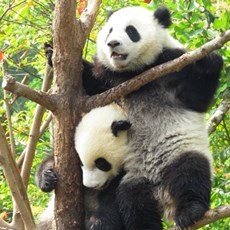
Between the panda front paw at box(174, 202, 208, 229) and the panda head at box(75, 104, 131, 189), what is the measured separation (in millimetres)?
672

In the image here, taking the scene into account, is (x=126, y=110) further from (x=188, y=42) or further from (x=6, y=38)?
(x=6, y=38)

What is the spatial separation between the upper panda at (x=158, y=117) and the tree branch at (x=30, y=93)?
740 millimetres

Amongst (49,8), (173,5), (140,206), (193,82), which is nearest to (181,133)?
(193,82)

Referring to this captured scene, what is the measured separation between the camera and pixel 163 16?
485 centimetres

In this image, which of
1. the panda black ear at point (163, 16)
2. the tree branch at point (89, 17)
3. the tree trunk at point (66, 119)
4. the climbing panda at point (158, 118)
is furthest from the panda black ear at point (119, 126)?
the panda black ear at point (163, 16)

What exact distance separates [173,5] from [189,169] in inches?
69.9

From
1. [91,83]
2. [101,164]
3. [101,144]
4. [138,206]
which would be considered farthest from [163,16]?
[138,206]

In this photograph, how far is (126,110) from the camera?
457 centimetres

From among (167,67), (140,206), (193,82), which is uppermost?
(167,67)

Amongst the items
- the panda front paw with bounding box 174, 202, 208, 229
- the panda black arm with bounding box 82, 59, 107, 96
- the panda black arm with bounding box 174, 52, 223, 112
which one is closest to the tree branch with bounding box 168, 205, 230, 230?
the panda front paw with bounding box 174, 202, 208, 229

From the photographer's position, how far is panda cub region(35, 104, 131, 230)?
405 cm

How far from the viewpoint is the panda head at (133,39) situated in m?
4.46

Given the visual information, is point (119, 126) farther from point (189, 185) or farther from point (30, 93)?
point (30, 93)

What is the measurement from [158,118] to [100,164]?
2.10 feet
